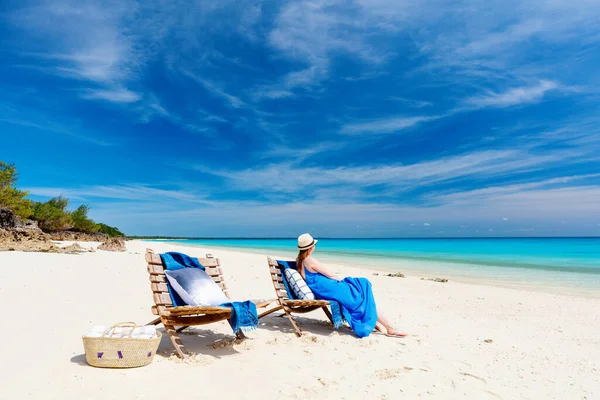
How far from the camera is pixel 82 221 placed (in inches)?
1581

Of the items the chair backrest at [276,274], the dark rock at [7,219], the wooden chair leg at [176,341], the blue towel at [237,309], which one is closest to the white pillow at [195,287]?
A: the blue towel at [237,309]

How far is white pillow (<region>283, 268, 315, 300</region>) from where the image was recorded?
5254 mm

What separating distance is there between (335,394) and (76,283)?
619 cm

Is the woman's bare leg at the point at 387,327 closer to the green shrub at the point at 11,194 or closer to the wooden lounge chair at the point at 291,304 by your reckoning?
the wooden lounge chair at the point at 291,304

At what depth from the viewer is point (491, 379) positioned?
11.9 feet

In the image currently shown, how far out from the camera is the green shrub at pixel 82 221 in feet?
129

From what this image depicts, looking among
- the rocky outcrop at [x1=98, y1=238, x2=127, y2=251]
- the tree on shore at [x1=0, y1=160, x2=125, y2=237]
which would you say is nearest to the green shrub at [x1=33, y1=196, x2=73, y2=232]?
the tree on shore at [x1=0, y1=160, x2=125, y2=237]

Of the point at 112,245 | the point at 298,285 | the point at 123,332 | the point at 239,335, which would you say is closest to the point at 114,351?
the point at 123,332

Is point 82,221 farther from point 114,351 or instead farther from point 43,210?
point 114,351

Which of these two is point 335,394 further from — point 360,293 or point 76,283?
point 76,283

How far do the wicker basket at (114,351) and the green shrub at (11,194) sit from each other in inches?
1042

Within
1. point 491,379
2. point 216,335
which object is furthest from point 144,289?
point 491,379

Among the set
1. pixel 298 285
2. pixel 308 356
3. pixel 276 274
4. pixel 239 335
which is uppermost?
pixel 276 274

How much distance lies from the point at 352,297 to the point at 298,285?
28.2 inches
